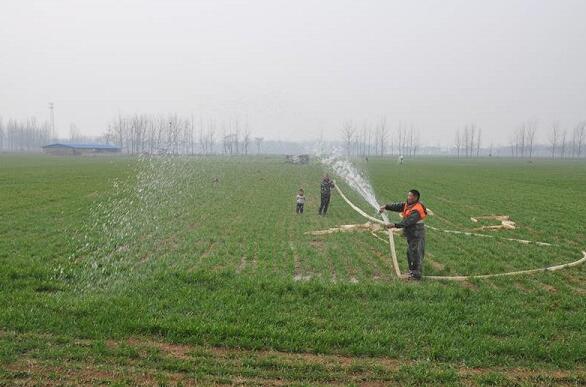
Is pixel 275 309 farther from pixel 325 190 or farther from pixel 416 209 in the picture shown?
pixel 325 190

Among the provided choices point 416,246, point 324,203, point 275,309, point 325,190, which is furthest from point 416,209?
point 324,203

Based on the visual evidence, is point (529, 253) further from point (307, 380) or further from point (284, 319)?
point (307, 380)

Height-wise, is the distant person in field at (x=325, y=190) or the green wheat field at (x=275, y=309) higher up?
the distant person in field at (x=325, y=190)

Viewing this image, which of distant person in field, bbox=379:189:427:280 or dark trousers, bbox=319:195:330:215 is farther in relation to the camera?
dark trousers, bbox=319:195:330:215

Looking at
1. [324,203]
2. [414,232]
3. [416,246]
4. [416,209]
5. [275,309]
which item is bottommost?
[275,309]

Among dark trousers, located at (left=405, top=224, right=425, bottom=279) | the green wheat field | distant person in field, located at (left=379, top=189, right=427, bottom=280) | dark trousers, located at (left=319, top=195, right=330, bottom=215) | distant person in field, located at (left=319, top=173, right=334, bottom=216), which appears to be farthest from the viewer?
dark trousers, located at (left=319, top=195, right=330, bottom=215)

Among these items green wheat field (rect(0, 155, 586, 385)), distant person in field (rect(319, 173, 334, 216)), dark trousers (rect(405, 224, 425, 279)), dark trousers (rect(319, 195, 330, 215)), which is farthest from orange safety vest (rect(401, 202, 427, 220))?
dark trousers (rect(319, 195, 330, 215))

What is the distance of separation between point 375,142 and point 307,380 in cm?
17089

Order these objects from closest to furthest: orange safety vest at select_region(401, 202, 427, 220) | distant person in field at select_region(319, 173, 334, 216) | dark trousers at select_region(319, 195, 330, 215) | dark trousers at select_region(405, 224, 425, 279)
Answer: orange safety vest at select_region(401, 202, 427, 220) < dark trousers at select_region(405, 224, 425, 279) < distant person in field at select_region(319, 173, 334, 216) < dark trousers at select_region(319, 195, 330, 215)

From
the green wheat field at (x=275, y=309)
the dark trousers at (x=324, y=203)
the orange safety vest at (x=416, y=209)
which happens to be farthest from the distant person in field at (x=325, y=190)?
the orange safety vest at (x=416, y=209)

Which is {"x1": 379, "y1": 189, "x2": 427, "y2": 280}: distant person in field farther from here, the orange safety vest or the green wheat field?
the green wheat field

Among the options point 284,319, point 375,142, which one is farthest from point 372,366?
point 375,142

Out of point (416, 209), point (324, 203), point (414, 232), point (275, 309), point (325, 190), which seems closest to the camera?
point (275, 309)

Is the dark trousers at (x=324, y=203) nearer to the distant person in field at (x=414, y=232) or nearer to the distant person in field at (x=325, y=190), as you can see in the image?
the distant person in field at (x=325, y=190)
